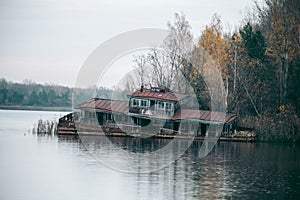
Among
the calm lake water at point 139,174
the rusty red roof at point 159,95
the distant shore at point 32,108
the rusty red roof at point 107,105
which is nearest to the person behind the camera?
the calm lake water at point 139,174

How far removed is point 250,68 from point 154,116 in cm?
1254

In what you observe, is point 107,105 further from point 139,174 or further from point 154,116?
point 139,174

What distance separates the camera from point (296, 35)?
67188 millimetres

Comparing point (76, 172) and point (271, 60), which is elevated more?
point (271, 60)

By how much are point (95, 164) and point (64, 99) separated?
4552 inches

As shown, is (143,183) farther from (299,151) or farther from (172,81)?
(172,81)

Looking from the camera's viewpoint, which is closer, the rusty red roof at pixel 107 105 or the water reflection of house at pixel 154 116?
the water reflection of house at pixel 154 116

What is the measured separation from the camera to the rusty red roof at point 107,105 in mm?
69125

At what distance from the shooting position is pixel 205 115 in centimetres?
6738

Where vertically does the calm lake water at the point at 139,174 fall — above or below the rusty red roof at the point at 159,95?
below

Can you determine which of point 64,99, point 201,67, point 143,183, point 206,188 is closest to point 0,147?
point 143,183

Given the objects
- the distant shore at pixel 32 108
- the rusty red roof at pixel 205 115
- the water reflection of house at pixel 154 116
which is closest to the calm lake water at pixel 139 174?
the rusty red roof at pixel 205 115

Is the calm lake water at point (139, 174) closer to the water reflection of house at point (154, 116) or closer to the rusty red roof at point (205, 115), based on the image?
the rusty red roof at point (205, 115)

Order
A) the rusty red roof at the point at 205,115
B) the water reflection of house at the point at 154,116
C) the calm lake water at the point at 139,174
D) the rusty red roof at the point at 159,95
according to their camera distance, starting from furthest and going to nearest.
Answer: the rusty red roof at the point at 159,95 < the water reflection of house at the point at 154,116 < the rusty red roof at the point at 205,115 < the calm lake water at the point at 139,174
